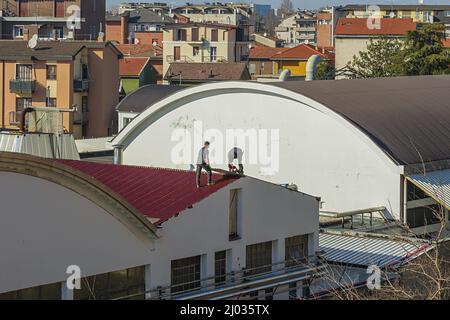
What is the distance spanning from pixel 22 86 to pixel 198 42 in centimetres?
2841

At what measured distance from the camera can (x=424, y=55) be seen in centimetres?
5881

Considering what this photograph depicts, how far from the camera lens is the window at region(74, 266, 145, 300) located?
53.2ft

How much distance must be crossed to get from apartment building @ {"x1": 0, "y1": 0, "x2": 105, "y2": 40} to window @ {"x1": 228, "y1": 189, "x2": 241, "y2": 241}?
4994cm

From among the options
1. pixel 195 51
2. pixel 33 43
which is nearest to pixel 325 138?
pixel 33 43

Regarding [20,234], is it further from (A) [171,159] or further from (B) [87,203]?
(A) [171,159]

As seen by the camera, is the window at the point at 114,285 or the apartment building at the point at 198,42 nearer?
the window at the point at 114,285

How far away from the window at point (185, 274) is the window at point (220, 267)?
446 millimetres

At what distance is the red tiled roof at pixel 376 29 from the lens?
244 ft

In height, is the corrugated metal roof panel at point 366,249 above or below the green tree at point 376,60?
below

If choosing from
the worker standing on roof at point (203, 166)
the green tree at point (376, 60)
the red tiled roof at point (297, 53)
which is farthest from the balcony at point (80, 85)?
the worker standing on roof at point (203, 166)

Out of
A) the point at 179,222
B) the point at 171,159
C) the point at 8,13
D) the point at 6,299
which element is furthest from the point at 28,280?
the point at 8,13

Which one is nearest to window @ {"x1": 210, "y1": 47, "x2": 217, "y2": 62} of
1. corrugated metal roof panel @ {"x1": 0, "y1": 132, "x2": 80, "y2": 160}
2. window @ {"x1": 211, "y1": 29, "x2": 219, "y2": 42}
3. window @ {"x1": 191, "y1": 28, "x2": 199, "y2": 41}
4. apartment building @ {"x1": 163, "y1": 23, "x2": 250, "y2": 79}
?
apartment building @ {"x1": 163, "y1": 23, "x2": 250, "y2": 79}

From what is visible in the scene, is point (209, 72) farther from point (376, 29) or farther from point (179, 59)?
point (179, 59)

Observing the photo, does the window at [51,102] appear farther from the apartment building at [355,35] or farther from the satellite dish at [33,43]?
the apartment building at [355,35]
